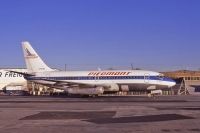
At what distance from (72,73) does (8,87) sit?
33.8 m

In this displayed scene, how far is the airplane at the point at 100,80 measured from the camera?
206 ft

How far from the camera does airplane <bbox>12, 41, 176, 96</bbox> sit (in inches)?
2474

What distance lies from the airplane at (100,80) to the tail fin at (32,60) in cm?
128

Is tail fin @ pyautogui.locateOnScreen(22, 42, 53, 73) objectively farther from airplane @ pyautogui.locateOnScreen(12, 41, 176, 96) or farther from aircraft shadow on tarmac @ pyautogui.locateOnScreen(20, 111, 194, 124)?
aircraft shadow on tarmac @ pyautogui.locateOnScreen(20, 111, 194, 124)

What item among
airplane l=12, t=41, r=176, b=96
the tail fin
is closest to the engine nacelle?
airplane l=12, t=41, r=176, b=96

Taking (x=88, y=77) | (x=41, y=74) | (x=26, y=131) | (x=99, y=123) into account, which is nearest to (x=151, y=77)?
(x=88, y=77)

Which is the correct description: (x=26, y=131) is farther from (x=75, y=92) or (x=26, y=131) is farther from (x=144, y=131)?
(x=75, y=92)

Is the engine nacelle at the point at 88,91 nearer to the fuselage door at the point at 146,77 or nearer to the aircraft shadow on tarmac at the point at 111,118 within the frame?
the fuselage door at the point at 146,77

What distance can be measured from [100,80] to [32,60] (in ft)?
45.6

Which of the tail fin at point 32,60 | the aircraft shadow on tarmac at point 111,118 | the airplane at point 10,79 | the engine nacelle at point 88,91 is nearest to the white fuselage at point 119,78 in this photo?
the engine nacelle at point 88,91

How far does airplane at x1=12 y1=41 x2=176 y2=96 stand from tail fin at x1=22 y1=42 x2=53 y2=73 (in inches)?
50.4

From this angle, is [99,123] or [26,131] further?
[99,123]

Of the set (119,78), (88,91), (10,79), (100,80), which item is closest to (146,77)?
(119,78)

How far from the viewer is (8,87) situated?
9700 centimetres
